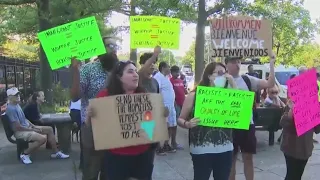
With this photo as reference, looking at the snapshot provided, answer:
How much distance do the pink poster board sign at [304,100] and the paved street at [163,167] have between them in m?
2.14

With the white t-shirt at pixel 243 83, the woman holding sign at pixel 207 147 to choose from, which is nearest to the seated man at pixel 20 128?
the white t-shirt at pixel 243 83

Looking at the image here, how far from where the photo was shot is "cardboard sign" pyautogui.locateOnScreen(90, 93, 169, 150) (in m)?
3.35

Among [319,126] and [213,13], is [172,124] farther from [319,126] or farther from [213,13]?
[213,13]

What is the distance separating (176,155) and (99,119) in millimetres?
4663

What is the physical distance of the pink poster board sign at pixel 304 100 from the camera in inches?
166

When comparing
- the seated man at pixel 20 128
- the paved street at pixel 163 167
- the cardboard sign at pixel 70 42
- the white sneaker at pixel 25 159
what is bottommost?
the paved street at pixel 163 167

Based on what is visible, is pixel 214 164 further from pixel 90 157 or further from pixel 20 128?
pixel 20 128

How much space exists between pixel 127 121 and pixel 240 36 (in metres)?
2.62

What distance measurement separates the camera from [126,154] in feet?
11.0

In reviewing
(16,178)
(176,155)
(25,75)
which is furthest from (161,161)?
(25,75)

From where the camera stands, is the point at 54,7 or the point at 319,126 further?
the point at 54,7

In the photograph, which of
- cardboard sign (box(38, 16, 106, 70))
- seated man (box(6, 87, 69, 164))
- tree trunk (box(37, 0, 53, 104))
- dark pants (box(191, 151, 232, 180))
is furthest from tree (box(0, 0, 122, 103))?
dark pants (box(191, 151, 232, 180))

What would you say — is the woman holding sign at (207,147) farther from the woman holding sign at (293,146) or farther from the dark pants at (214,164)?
the woman holding sign at (293,146)

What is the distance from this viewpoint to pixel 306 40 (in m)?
33.0
